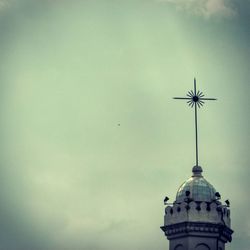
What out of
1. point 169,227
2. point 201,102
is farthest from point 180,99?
point 169,227

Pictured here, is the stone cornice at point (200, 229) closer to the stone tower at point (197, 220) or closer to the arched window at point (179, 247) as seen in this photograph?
the stone tower at point (197, 220)

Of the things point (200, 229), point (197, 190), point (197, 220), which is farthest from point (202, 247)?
point (197, 190)

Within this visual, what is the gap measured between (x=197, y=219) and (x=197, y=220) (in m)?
0.10

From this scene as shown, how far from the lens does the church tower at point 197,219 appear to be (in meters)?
179

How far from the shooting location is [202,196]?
180500 mm

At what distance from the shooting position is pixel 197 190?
181 metres

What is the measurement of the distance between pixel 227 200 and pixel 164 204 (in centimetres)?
635

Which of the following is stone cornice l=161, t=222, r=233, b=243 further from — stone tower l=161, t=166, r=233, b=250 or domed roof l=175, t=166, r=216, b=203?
domed roof l=175, t=166, r=216, b=203

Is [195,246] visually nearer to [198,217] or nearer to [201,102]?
[198,217]

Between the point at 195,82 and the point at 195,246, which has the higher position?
the point at 195,82

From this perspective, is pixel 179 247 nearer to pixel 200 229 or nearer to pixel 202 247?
pixel 202 247

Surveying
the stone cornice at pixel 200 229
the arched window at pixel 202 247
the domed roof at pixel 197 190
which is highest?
the domed roof at pixel 197 190

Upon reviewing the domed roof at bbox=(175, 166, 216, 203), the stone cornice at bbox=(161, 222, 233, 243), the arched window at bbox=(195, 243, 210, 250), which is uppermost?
the domed roof at bbox=(175, 166, 216, 203)

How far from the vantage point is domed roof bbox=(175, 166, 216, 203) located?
592ft
